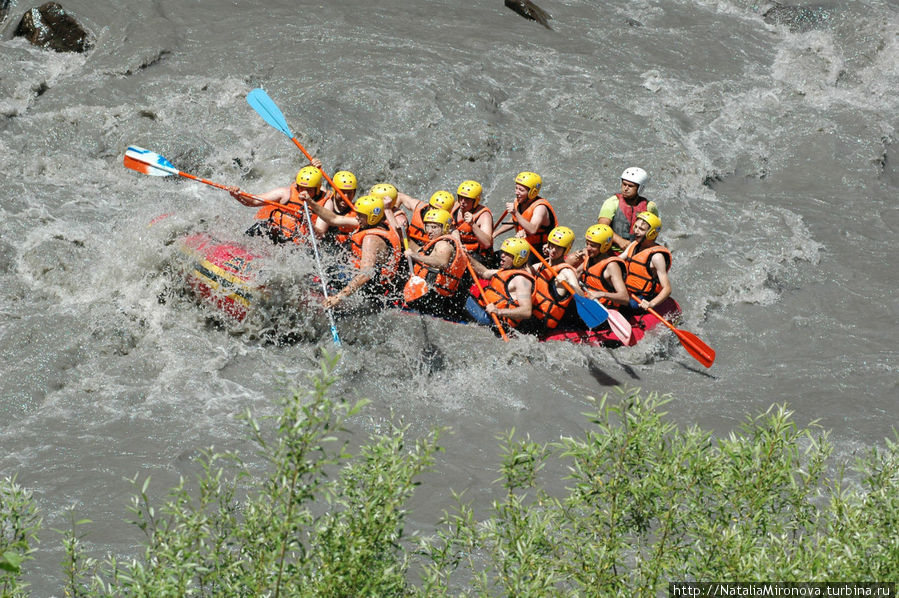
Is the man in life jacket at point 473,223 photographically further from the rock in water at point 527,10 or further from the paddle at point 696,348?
the rock in water at point 527,10

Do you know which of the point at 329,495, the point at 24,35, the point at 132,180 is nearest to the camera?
the point at 329,495

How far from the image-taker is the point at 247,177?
923 cm

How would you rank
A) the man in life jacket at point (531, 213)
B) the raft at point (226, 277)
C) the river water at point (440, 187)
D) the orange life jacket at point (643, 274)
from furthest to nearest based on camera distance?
the man in life jacket at point (531, 213), the orange life jacket at point (643, 274), the raft at point (226, 277), the river water at point (440, 187)

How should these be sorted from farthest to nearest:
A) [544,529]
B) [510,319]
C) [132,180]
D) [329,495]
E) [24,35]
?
[24,35] < [132,180] < [510,319] < [544,529] < [329,495]

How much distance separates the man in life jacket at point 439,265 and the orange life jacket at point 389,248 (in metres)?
0.12

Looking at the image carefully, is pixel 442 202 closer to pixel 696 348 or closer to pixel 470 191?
pixel 470 191

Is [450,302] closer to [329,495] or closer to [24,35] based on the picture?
[329,495]

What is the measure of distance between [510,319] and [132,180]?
14.6 ft

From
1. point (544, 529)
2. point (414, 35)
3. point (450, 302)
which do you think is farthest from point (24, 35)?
point (544, 529)

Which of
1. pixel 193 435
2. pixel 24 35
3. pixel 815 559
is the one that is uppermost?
pixel 815 559

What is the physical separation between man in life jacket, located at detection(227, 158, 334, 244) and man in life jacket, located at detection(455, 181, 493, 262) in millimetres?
1219

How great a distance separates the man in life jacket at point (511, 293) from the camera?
6.83 m

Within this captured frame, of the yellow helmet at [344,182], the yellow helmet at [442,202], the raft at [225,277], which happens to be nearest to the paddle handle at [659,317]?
the yellow helmet at [442,202]

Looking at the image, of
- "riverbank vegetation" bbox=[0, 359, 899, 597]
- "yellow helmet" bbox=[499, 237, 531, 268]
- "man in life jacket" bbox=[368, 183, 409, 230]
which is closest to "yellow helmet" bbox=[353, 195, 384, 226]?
"man in life jacket" bbox=[368, 183, 409, 230]
